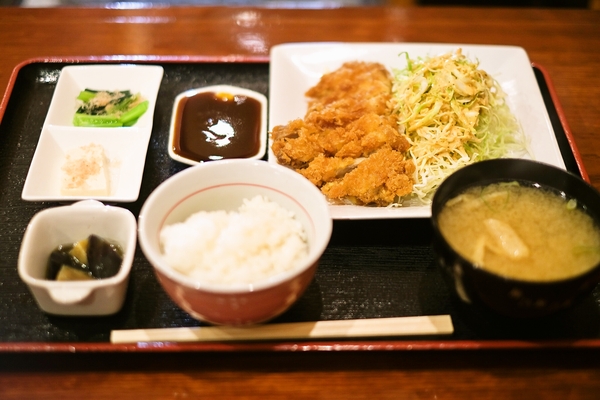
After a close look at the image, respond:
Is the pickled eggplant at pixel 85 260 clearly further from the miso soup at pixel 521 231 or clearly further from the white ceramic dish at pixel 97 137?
the miso soup at pixel 521 231

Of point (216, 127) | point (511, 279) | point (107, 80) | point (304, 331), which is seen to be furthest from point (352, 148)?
point (107, 80)

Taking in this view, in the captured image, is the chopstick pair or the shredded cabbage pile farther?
the shredded cabbage pile

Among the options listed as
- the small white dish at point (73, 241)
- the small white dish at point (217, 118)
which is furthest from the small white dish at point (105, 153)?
the small white dish at point (73, 241)

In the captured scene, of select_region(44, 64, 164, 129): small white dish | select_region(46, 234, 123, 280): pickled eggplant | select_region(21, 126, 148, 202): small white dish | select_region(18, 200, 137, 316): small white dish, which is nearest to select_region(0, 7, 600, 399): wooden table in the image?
select_region(18, 200, 137, 316): small white dish

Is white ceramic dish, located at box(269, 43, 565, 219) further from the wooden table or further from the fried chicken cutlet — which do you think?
the wooden table

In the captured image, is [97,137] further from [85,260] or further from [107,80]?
[85,260]

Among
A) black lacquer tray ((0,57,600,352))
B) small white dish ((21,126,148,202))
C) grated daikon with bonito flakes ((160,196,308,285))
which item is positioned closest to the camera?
grated daikon with bonito flakes ((160,196,308,285))

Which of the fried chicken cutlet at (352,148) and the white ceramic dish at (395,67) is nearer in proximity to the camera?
the fried chicken cutlet at (352,148)
